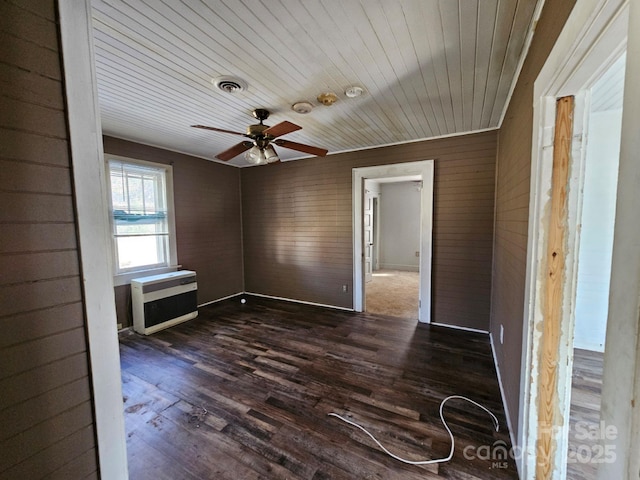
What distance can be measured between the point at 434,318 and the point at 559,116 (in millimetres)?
2945

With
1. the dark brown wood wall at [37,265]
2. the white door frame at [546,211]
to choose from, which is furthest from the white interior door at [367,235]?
the dark brown wood wall at [37,265]

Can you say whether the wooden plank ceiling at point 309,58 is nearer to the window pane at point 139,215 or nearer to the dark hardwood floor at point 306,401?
the window pane at point 139,215

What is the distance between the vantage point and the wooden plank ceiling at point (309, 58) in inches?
53.3

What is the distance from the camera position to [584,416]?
1.84 metres

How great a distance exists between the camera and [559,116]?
1.17 m

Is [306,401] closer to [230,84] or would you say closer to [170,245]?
[230,84]

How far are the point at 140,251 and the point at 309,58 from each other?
11.1 ft

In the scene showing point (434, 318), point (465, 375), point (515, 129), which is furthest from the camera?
point (434, 318)

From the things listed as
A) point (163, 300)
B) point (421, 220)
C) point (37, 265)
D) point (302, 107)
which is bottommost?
point (163, 300)

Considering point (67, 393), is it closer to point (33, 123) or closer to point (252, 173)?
point (33, 123)

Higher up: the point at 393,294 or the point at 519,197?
the point at 519,197

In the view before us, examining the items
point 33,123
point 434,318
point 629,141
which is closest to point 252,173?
point 434,318

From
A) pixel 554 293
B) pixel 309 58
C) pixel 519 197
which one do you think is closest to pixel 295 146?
pixel 309 58

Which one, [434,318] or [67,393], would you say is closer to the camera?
[67,393]
